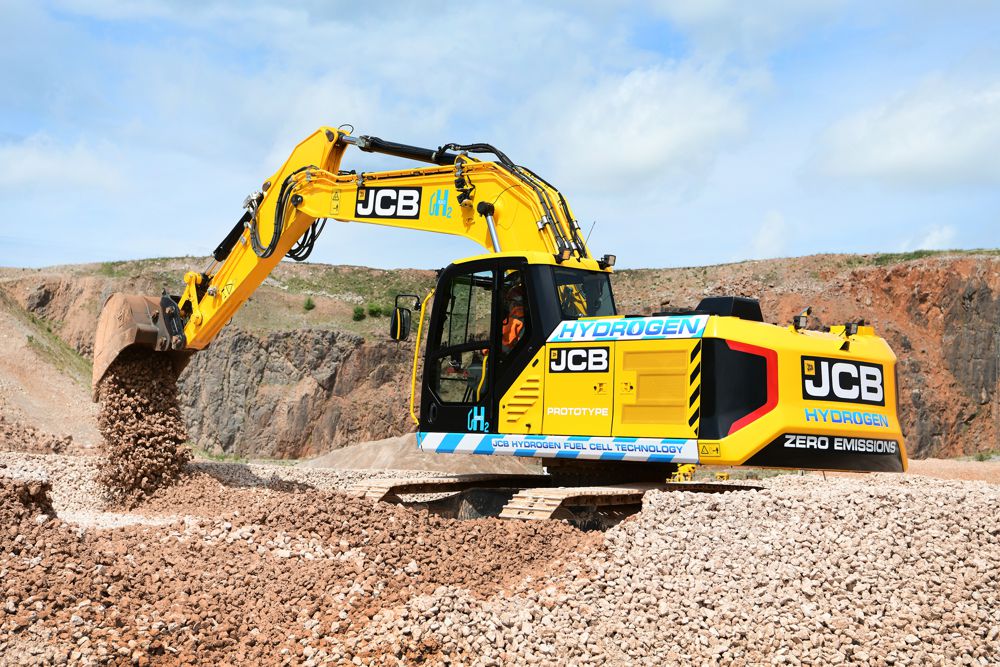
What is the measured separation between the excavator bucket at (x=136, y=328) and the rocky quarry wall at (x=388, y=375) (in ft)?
58.4

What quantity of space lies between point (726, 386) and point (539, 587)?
2.31 meters

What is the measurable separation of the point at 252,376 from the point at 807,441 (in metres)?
24.2

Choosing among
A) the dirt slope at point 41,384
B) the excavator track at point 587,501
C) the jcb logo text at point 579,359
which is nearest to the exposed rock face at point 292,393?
the dirt slope at point 41,384

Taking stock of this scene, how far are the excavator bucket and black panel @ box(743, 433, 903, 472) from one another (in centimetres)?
707

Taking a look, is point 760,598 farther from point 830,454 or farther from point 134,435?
point 134,435

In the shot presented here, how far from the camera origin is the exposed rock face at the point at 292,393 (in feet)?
95.2

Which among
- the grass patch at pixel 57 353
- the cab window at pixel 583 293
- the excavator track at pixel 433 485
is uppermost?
the grass patch at pixel 57 353

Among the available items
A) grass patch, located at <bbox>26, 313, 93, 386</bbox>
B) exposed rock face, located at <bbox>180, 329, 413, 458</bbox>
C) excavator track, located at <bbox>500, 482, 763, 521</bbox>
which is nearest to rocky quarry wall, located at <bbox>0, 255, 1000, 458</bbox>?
exposed rock face, located at <bbox>180, 329, 413, 458</bbox>

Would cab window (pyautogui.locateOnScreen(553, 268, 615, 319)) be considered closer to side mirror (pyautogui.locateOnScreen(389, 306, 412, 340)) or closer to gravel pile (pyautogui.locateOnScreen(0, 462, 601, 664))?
side mirror (pyautogui.locateOnScreen(389, 306, 412, 340))

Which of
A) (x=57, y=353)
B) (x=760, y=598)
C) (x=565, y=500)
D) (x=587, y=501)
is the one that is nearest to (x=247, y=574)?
(x=565, y=500)

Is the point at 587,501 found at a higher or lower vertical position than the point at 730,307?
lower

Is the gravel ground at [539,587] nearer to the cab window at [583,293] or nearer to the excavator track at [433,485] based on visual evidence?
the excavator track at [433,485]

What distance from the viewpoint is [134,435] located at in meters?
11.1

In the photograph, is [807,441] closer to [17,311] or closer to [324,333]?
[324,333]
